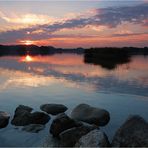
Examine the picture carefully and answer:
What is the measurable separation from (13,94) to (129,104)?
9.56m

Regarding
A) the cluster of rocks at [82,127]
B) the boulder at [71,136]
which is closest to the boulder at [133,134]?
the cluster of rocks at [82,127]

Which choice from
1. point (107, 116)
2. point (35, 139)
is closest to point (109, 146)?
point (35, 139)

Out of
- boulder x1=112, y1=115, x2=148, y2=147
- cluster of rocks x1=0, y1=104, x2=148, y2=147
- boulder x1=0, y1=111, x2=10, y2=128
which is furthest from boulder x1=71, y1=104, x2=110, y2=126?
boulder x1=112, y1=115, x2=148, y2=147

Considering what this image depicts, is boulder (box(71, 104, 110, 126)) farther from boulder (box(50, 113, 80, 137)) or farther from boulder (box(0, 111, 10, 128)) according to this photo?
boulder (box(0, 111, 10, 128))

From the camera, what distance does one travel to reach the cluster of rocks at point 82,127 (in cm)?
1087

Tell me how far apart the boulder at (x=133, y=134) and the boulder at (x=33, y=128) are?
4.56m

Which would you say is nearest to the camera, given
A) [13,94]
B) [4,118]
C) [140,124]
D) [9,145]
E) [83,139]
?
[83,139]

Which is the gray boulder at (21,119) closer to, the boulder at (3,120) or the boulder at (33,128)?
the boulder at (3,120)

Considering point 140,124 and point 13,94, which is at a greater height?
point 140,124

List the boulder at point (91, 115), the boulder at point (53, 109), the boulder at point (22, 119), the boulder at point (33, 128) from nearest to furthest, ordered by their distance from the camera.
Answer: the boulder at point (33, 128)
the boulder at point (22, 119)
the boulder at point (91, 115)
the boulder at point (53, 109)

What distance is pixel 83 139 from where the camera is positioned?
427 inches

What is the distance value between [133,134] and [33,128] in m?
5.50

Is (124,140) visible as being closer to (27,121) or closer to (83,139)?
(83,139)

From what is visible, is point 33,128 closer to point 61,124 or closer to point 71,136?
point 61,124
